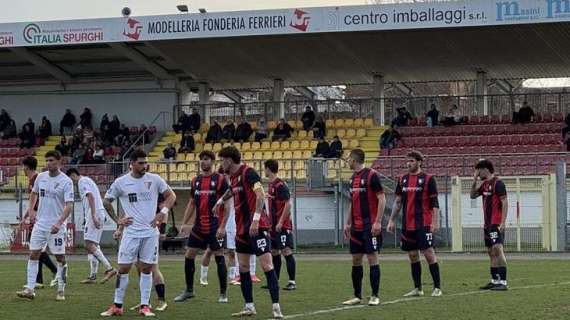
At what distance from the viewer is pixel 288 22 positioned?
3616 cm

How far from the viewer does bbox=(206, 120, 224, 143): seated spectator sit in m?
39.4

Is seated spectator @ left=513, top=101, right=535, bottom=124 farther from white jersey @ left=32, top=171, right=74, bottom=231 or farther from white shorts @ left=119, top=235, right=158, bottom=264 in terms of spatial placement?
→ white shorts @ left=119, top=235, right=158, bottom=264

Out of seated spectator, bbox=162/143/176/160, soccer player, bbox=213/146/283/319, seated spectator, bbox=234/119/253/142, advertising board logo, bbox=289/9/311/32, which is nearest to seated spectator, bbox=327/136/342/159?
advertising board logo, bbox=289/9/311/32

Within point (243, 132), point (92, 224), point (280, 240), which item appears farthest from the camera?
point (243, 132)

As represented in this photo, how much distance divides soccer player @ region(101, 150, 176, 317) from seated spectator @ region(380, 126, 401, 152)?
2331cm

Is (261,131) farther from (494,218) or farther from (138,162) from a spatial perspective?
(138,162)

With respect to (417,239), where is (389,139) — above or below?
above

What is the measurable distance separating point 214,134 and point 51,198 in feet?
78.2

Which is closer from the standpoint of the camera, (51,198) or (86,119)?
(51,198)

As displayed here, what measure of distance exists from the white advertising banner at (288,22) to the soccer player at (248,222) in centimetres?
2238

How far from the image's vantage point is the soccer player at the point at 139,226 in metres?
13.4

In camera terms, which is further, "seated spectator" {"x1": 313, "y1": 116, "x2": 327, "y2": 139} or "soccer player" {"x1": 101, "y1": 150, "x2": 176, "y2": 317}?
"seated spectator" {"x1": 313, "y1": 116, "x2": 327, "y2": 139}

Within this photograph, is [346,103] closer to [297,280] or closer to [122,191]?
[297,280]

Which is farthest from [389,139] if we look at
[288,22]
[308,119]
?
[288,22]
